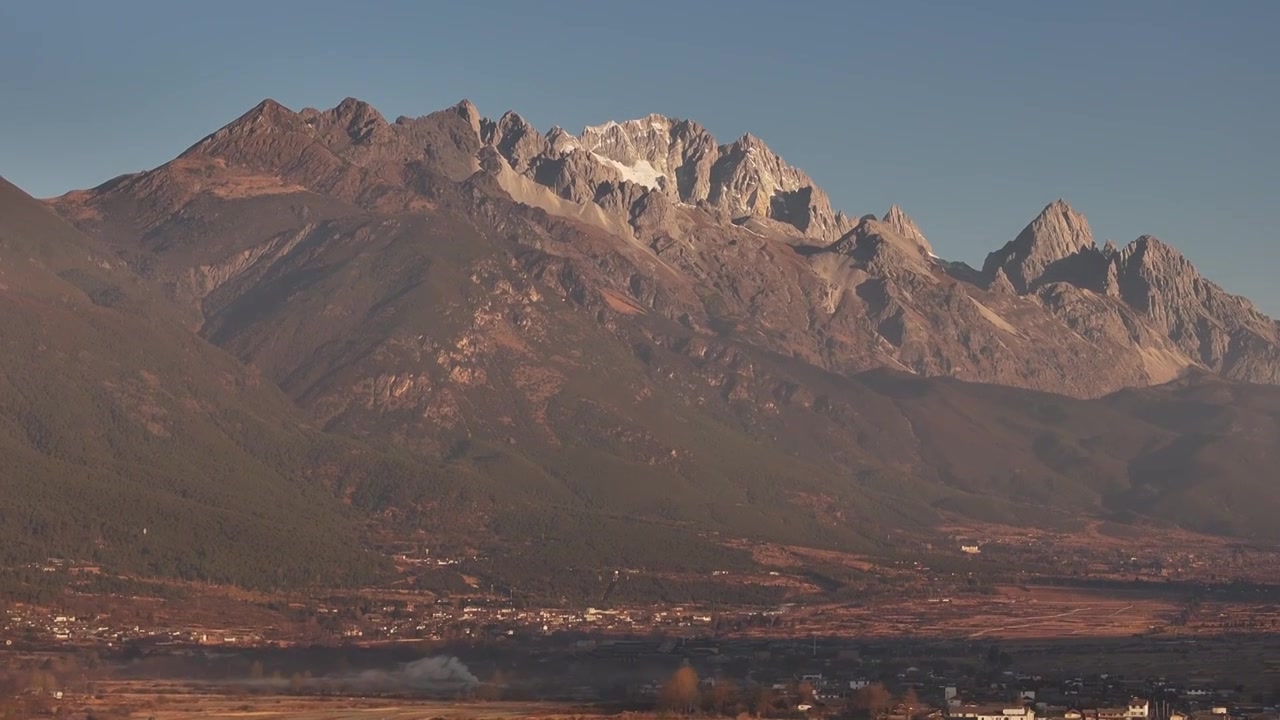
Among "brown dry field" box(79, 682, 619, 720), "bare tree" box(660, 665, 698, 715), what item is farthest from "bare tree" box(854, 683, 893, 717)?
"brown dry field" box(79, 682, 619, 720)

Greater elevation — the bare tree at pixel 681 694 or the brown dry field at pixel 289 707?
the bare tree at pixel 681 694

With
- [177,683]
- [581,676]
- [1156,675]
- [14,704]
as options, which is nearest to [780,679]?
[581,676]

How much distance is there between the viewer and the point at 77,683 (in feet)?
593

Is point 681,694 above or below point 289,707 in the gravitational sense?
above

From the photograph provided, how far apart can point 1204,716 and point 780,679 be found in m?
41.1

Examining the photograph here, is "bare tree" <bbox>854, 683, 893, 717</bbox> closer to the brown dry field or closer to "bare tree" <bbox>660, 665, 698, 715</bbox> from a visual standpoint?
"bare tree" <bbox>660, 665, 698, 715</bbox>

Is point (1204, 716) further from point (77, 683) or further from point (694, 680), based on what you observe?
point (77, 683)

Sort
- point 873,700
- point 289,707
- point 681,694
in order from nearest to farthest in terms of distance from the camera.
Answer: point 873,700 < point 681,694 < point 289,707

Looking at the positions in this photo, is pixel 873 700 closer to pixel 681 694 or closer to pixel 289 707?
pixel 681 694

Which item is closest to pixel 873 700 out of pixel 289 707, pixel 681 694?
pixel 681 694

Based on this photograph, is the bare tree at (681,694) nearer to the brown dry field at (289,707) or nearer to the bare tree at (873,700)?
the brown dry field at (289,707)

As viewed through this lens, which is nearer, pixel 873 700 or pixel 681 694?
pixel 873 700

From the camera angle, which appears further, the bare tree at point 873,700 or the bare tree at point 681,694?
the bare tree at point 681,694

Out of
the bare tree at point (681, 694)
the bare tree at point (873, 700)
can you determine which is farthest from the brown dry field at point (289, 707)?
the bare tree at point (873, 700)
